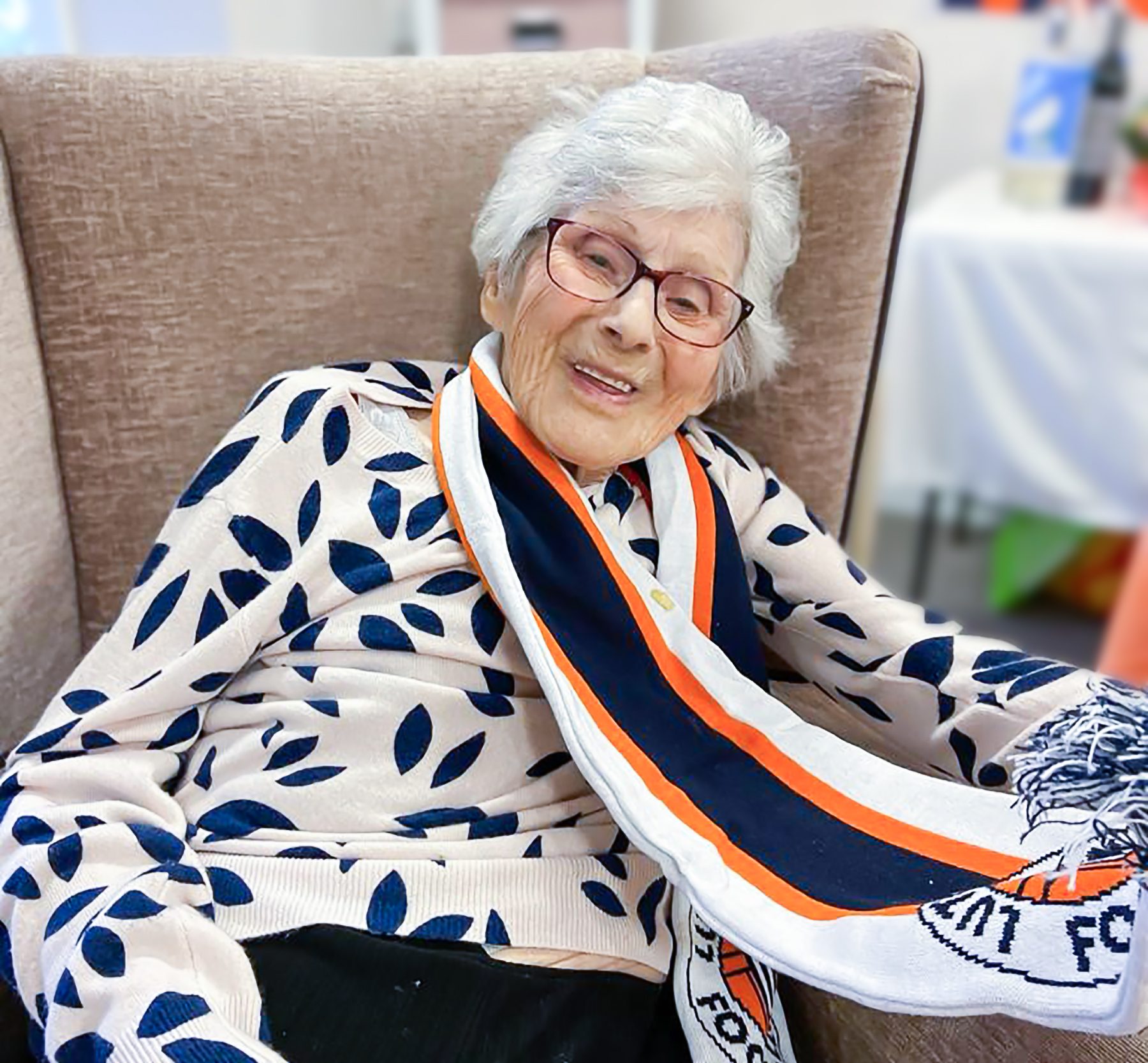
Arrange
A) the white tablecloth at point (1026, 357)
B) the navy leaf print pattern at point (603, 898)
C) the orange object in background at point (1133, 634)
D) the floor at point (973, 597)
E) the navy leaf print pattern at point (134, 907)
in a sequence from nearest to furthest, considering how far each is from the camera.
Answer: the navy leaf print pattern at point (134, 907)
the navy leaf print pattern at point (603, 898)
the orange object in background at point (1133, 634)
the white tablecloth at point (1026, 357)
the floor at point (973, 597)

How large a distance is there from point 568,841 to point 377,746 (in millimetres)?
160

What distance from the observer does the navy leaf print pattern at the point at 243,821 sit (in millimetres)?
855

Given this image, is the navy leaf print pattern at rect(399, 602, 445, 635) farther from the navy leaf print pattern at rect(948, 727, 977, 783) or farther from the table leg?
the table leg

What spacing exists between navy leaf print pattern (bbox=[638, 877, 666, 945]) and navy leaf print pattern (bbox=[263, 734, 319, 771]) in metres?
0.27

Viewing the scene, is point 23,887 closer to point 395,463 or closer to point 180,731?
point 180,731

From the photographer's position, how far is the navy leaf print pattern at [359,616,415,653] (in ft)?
2.89

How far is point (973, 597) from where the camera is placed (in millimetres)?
2529

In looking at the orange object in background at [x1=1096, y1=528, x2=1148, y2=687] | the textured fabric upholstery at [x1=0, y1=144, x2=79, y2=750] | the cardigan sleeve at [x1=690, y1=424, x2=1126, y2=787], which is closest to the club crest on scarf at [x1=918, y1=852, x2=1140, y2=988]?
the cardigan sleeve at [x1=690, y1=424, x2=1126, y2=787]

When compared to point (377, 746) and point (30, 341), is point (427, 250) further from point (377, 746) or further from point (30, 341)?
point (377, 746)

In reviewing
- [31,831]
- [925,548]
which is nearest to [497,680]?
[31,831]

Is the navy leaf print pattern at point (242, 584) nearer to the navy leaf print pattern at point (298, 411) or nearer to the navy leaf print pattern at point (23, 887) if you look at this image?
the navy leaf print pattern at point (298, 411)

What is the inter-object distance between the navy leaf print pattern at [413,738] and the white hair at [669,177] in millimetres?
357

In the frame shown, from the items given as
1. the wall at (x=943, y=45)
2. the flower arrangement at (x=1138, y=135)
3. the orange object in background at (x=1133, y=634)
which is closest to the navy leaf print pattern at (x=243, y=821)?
the orange object in background at (x=1133, y=634)

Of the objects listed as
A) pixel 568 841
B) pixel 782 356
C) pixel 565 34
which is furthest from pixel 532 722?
pixel 565 34
